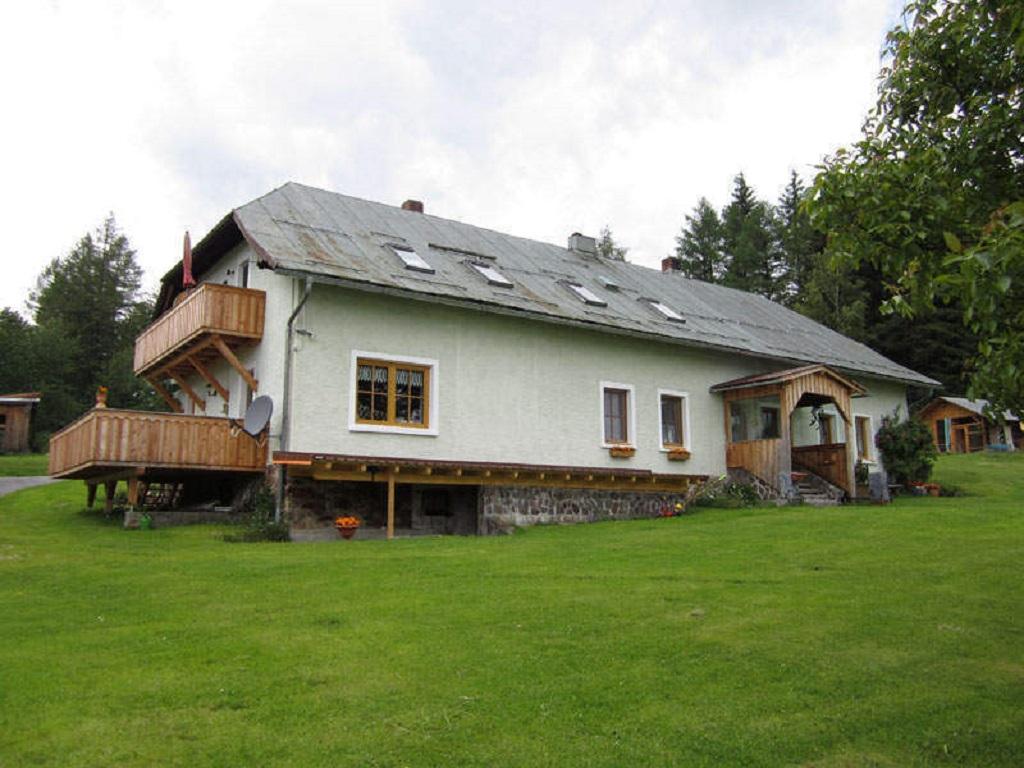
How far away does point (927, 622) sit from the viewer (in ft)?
24.0

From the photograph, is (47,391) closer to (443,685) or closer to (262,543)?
(262,543)

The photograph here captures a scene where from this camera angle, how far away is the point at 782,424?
1930 cm

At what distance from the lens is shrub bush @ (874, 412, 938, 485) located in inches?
924

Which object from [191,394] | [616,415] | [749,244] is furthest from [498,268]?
[749,244]

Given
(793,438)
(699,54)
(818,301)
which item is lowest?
(793,438)

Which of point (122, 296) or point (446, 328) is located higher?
point (122, 296)

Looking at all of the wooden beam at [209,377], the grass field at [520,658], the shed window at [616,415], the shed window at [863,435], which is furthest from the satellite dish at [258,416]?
the shed window at [863,435]

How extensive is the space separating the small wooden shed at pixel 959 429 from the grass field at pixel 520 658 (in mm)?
31365

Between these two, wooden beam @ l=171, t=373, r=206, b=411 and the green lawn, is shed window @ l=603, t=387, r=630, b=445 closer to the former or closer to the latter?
wooden beam @ l=171, t=373, r=206, b=411

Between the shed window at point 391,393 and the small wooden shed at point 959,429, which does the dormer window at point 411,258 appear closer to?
the shed window at point 391,393

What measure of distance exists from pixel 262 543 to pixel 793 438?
14453 mm

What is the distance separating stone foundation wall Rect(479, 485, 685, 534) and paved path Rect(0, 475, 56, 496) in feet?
41.8

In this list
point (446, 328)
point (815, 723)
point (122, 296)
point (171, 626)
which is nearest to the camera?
point (815, 723)

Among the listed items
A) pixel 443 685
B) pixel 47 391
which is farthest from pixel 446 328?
pixel 47 391
